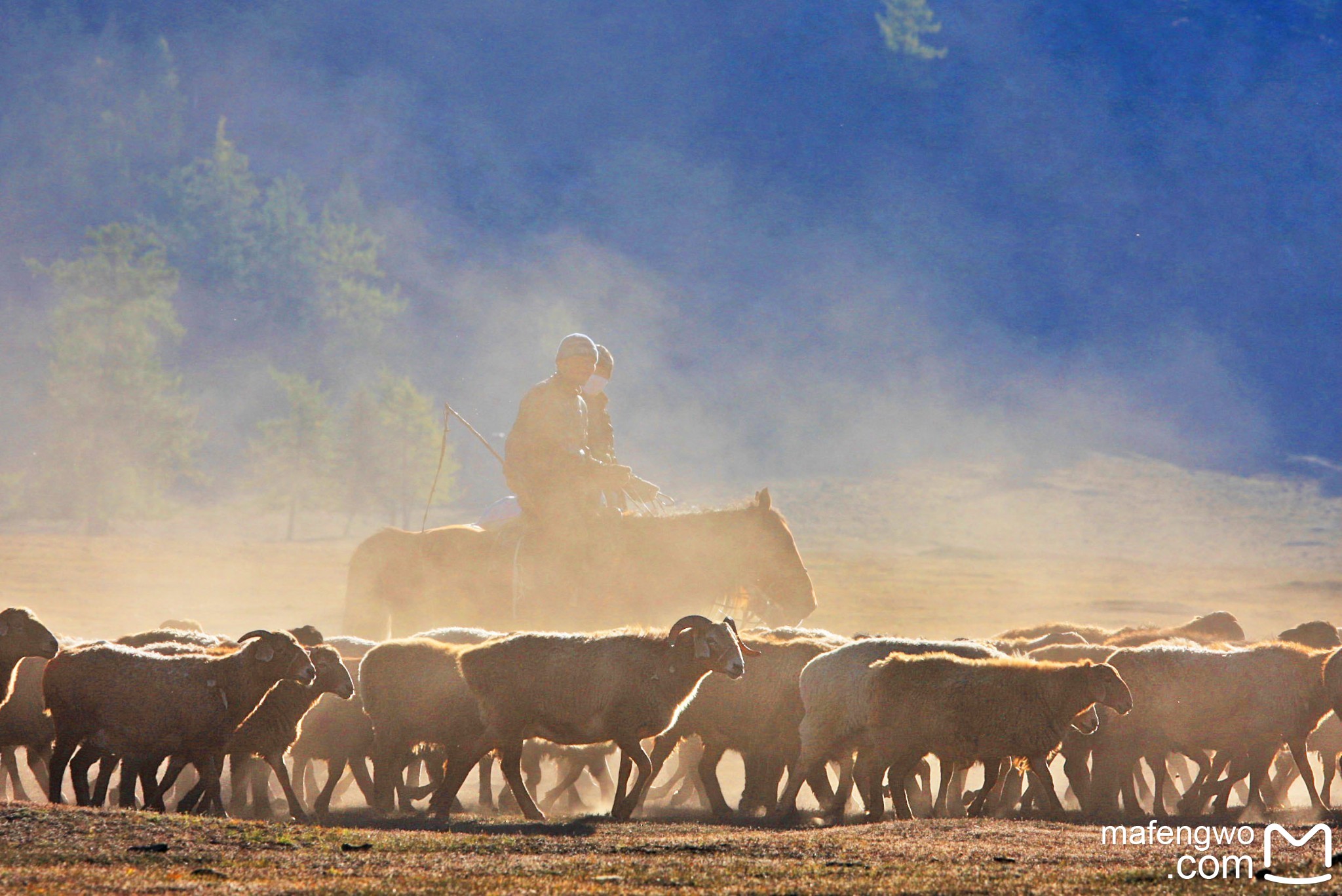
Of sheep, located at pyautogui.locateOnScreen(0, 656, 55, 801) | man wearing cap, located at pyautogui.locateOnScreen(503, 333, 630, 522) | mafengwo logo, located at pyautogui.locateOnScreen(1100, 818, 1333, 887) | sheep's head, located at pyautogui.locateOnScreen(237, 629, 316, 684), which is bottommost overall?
mafengwo logo, located at pyautogui.locateOnScreen(1100, 818, 1333, 887)

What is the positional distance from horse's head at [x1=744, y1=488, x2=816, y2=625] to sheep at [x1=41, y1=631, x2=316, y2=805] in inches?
252

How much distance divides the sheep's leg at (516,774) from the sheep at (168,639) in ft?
14.5

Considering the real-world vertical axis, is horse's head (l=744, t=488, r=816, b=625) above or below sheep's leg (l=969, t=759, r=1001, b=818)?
above

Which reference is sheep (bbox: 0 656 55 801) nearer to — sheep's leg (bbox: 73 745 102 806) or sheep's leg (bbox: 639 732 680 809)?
sheep's leg (bbox: 73 745 102 806)

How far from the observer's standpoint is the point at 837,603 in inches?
1937

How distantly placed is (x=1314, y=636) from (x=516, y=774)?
10.1 m

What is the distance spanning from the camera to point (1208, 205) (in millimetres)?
136500

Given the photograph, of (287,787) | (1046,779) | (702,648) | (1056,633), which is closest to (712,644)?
(702,648)

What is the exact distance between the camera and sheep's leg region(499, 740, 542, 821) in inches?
500

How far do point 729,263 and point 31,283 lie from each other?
64.9 metres

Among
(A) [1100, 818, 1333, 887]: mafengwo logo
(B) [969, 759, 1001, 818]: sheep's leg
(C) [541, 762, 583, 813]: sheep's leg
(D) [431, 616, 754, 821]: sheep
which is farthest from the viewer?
(C) [541, 762, 583, 813]: sheep's leg

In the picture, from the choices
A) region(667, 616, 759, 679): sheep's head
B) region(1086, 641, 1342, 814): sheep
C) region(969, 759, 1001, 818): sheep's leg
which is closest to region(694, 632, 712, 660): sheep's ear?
region(667, 616, 759, 679): sheep's head

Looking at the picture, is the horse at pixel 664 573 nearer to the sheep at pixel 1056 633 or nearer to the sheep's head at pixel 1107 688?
the sheep at pixel 1056 633

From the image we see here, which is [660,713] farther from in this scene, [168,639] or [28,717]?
[168,639]
